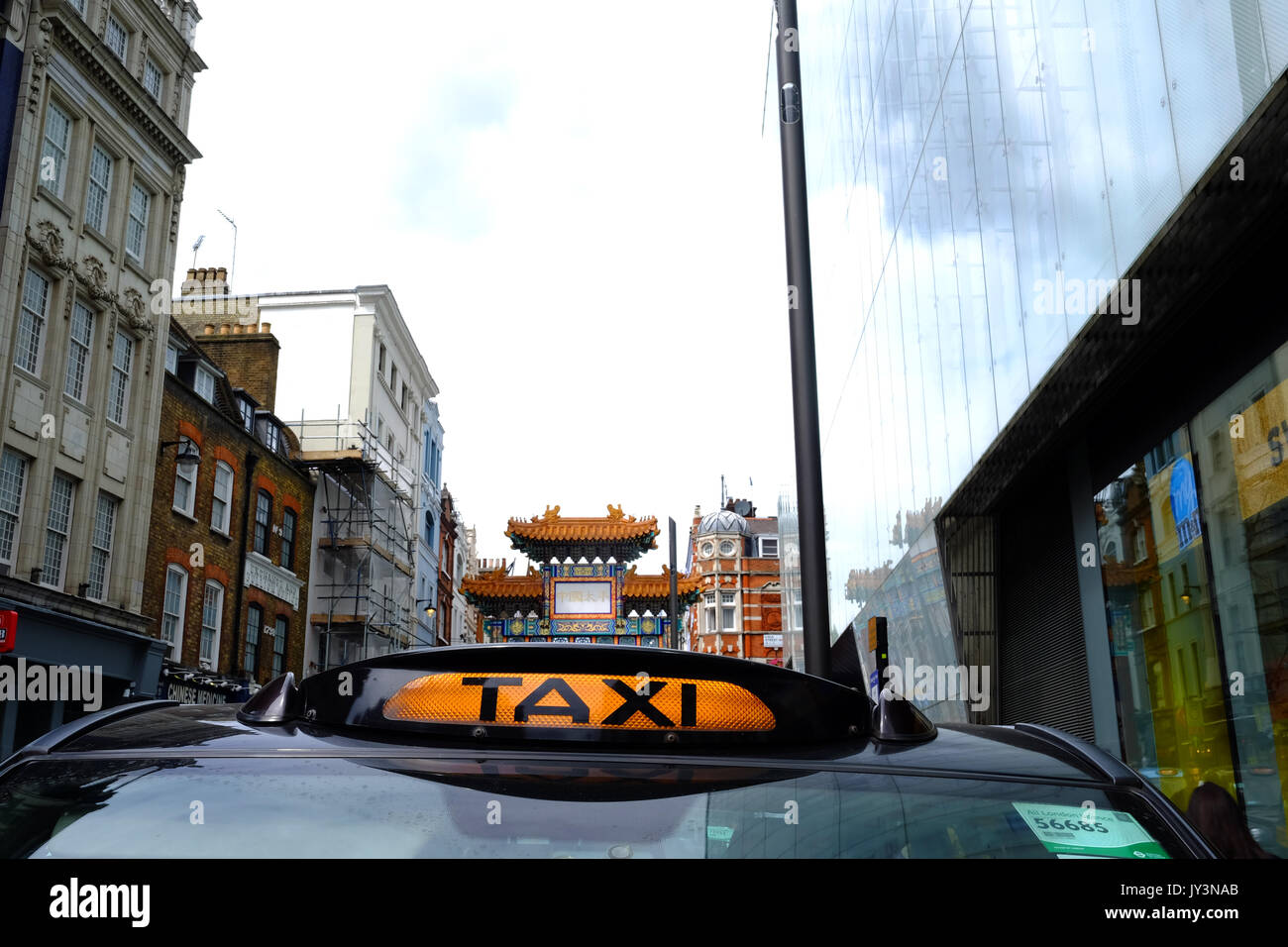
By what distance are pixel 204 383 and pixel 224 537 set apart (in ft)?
13.5

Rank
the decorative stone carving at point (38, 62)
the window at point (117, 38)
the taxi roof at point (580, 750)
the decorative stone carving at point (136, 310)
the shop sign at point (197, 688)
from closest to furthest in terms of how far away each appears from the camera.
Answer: the taxi roof at point (580, 750) < the decorative stone carving at point (38, 62) < the decorative stone carving at point (136, 310) < the window at point (117, 38) < the shop sign at point (197, 688)

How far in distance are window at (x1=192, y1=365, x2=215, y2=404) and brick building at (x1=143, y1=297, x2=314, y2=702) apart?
33 millimetres

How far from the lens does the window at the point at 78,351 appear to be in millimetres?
22719

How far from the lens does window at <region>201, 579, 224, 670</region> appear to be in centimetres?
2820

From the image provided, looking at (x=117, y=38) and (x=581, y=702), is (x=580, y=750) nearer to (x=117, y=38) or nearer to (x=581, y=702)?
(x=581, y=702)

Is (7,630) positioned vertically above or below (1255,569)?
above

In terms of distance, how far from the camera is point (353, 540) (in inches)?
1507

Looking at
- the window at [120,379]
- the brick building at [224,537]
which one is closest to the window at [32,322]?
the window at [120,379]

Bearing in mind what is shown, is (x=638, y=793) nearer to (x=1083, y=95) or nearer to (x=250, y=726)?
(x=250, y=726)

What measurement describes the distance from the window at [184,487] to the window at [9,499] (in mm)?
5938

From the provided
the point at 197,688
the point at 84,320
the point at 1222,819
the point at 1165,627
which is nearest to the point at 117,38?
the point at 84,320

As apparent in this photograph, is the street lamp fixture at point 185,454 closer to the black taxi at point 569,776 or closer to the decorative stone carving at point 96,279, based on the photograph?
the decorative stone carving at point 96,279

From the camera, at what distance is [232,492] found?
1191 inches
